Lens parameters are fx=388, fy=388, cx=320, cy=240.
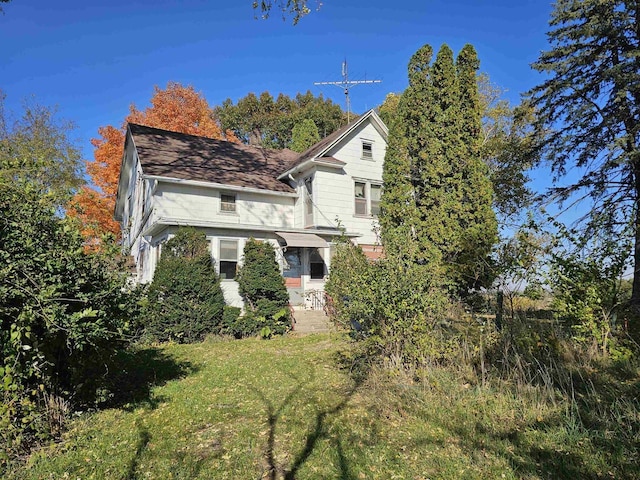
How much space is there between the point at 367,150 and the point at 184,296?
11.1m

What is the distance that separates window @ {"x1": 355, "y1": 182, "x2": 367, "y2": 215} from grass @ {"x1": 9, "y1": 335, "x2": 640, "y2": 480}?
1186cm

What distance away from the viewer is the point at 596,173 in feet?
40.7

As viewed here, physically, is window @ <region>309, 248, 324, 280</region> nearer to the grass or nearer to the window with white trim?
the window with white trim

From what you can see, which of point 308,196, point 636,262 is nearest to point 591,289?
point 636,262

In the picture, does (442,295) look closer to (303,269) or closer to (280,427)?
(280,427)

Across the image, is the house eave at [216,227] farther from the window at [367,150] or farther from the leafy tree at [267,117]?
the leafy tree at [267,117]

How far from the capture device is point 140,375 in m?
6.57

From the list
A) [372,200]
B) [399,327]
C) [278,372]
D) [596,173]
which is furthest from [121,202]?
[596,173]

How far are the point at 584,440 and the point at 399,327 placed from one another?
95.5 inches

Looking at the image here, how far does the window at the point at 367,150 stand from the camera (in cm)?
1806

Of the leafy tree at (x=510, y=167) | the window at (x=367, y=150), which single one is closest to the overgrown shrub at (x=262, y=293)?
the window at (x=367, y=150)

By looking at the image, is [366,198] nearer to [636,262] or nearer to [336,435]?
[636,262]

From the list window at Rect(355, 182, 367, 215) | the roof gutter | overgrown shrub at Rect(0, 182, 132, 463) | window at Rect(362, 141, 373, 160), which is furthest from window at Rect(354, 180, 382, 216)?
overgrown shrub at Rect(0, 182, 132, 463)

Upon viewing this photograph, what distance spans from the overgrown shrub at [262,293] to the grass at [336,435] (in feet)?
18.2
